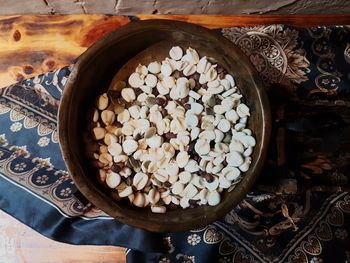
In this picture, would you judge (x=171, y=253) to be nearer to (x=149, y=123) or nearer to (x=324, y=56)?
(x=149, y=123)

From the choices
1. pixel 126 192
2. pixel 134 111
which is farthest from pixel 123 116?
pixel 126 192

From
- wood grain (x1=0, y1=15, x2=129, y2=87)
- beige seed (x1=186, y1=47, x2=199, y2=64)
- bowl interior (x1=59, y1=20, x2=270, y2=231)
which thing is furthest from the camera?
wood grain (x1=0, y1=15, x2=129, y2=87)

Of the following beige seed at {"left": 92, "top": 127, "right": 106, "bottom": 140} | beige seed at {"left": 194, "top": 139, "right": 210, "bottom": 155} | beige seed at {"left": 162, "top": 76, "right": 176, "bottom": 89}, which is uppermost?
beige seed at {"left": 162, "top": 76, "right": 176, "bottom": 89}

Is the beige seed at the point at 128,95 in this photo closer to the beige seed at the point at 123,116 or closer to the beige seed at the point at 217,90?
the beige seed at the point at 123,116

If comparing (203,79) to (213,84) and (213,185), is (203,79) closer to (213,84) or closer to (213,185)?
(213,84)

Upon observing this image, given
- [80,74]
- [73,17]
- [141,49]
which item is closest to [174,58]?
[141,49]

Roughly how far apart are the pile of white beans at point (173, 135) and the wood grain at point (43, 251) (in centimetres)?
13

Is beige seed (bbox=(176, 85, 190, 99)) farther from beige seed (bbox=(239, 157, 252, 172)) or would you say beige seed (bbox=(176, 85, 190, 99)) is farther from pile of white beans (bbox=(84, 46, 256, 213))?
beige seed (bbox=(239, 157, 252, 172))

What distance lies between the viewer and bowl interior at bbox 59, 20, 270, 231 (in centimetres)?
63

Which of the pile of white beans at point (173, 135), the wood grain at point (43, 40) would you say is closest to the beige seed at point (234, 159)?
the pile of white beans at point (173, 135)

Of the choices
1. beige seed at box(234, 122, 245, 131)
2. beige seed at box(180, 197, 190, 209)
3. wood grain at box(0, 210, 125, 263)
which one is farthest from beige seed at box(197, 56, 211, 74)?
wood grain at box(0, 210, 125, 263)

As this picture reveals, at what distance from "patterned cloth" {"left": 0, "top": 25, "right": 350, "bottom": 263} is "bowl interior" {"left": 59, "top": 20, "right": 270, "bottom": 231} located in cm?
8

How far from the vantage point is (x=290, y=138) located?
73cm

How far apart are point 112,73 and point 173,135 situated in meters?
0.15
